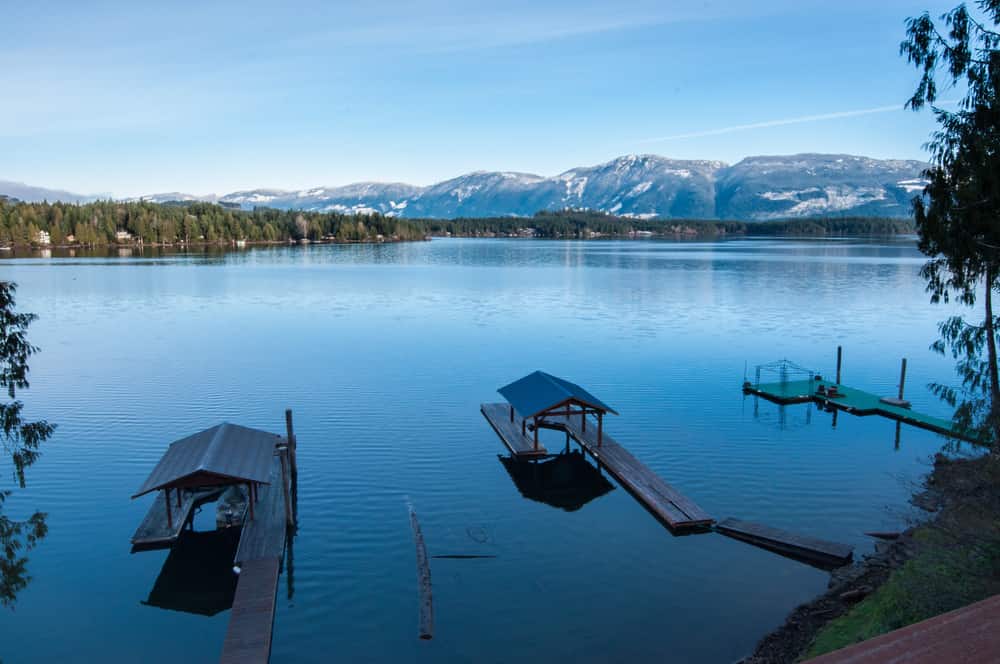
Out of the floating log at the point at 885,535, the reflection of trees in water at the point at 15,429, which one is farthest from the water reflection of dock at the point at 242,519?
the floating log at the point at 885,535

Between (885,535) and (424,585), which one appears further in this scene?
(885,535)

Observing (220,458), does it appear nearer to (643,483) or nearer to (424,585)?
(424,585)

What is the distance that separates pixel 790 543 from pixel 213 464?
1920 centimetres

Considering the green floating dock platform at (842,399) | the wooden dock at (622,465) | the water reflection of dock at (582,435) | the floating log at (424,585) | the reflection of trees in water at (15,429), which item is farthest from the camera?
the green floating dock platform at (842,399)

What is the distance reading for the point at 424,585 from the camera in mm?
19875

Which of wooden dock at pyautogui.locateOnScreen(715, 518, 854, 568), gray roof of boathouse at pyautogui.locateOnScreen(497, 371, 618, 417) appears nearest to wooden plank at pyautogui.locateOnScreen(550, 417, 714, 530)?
wooden dock at pyautogui.locateOnScreen(715, 518, 854, 568)

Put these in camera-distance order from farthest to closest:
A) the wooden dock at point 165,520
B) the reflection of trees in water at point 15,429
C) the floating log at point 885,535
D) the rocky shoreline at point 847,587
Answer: the floating log at point 885,535 < the wooden dock at point 165,520 < the reflection of trees in water at point 15,429 < the rocky shoreline at point 847,587

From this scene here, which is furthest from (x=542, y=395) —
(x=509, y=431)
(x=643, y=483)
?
(x=643, y=483)

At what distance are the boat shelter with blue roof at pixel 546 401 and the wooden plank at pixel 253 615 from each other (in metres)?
13.3

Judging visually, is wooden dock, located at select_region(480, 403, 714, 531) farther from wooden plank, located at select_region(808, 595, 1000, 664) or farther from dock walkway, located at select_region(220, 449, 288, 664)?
wooden plank, located at select_region(808, 595, 1000, 664)

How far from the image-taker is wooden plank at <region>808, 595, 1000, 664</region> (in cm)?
388

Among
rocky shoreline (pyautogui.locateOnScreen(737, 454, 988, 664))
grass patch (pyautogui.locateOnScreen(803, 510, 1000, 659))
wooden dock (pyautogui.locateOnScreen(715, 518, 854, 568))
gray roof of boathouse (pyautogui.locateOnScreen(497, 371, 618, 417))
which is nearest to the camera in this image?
grass patch (pyautogui.locateOnScreen(803, 510, 1000, 659))

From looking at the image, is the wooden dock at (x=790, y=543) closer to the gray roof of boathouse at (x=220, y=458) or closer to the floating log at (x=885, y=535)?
the floating log at (x=885, y=535)

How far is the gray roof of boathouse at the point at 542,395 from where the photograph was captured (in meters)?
30.7
